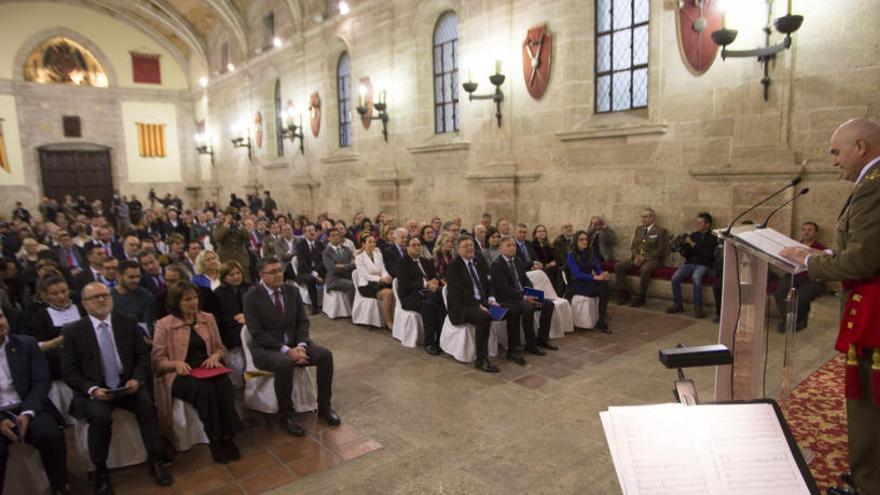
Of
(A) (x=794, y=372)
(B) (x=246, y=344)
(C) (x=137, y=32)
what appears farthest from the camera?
(C) (x=137, y=32)

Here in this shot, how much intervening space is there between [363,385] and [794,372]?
414 centimetres

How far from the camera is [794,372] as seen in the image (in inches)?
197

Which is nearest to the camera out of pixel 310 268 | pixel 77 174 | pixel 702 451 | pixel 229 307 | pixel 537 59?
pixel 702 451

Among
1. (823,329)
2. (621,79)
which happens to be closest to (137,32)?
(621,79)

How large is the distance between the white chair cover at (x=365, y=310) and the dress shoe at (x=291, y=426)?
9.70 ft

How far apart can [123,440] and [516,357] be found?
3.67 metres

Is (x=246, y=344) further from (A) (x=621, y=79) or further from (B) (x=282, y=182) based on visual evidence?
(B) (x=282, y=182)

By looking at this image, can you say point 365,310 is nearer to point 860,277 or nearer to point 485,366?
point 485,366

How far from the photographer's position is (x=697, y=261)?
7293 mm

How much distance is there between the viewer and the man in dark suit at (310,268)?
27.6 feet

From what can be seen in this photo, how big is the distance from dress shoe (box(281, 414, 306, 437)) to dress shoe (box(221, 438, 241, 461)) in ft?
1.40

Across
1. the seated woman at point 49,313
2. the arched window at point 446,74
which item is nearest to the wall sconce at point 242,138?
the arched window at point 446,74

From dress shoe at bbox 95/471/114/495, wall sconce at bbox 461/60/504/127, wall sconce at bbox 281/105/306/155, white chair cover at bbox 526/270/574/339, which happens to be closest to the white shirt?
dress shoe at bbox 95/471/114/495

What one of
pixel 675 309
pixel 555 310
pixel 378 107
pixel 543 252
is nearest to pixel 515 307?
pixel 555 310
